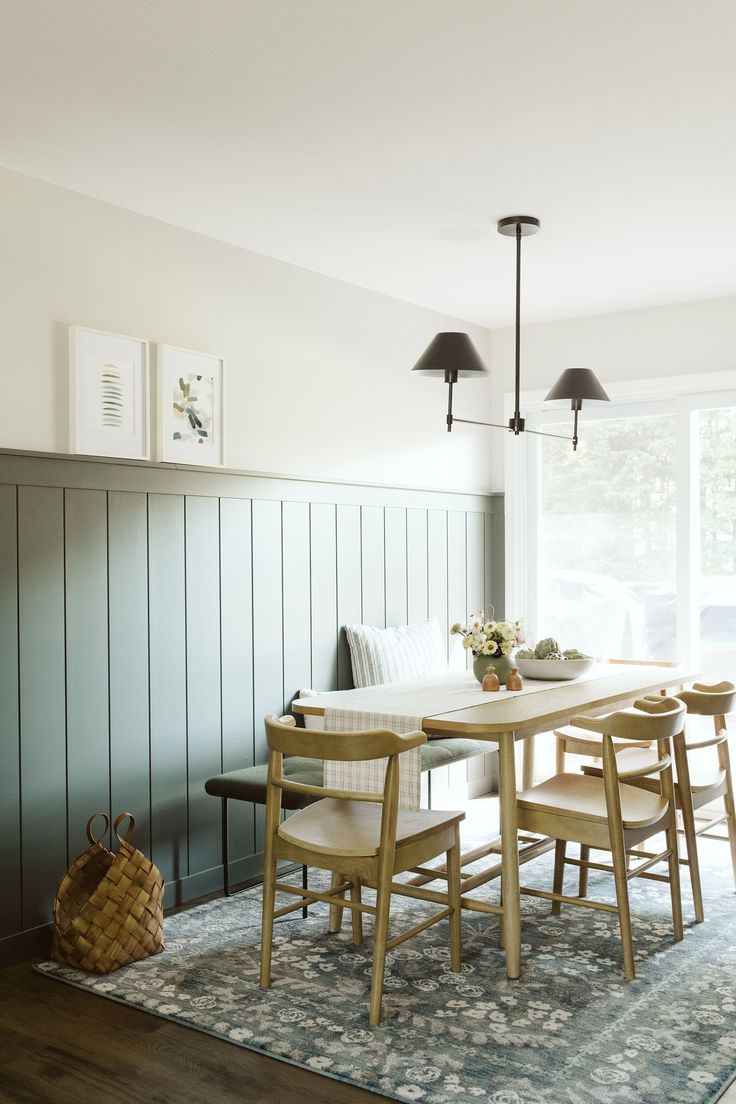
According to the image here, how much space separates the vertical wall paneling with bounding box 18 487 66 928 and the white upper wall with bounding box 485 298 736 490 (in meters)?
2.83

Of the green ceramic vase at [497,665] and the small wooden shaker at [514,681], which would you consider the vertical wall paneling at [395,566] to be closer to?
the green ceramic vase at [497,665]

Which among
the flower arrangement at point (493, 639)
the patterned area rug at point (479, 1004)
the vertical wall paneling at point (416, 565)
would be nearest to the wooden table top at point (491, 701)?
the flower arrangement at point (493, 639)

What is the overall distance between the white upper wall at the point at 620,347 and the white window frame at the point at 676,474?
76 millimetres

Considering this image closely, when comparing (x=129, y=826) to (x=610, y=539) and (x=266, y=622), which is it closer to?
(x=266, y=622)

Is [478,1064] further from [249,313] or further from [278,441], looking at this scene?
[249,313]

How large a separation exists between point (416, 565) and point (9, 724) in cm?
251

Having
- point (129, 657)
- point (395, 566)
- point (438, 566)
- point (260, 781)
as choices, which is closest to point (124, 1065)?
point (260, 781)

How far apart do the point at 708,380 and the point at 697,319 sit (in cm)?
34

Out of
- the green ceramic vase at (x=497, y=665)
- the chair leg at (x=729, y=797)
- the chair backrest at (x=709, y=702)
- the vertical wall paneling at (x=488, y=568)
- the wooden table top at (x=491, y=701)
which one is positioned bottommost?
the chair leg at (x=729, y=797)

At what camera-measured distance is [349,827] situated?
10.3ft

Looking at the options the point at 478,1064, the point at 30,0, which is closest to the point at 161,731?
the point at 478,1064

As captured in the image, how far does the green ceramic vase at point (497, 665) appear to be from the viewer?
396cm

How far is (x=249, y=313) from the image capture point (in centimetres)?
439

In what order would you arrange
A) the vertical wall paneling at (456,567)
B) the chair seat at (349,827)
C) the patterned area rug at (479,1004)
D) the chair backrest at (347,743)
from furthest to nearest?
1. the vertical wall paneling at (456,567)
2. the chair seat at (349,827)
3. the chair backrest at (347,743)
4. the patterned area rug at (479,1004)
